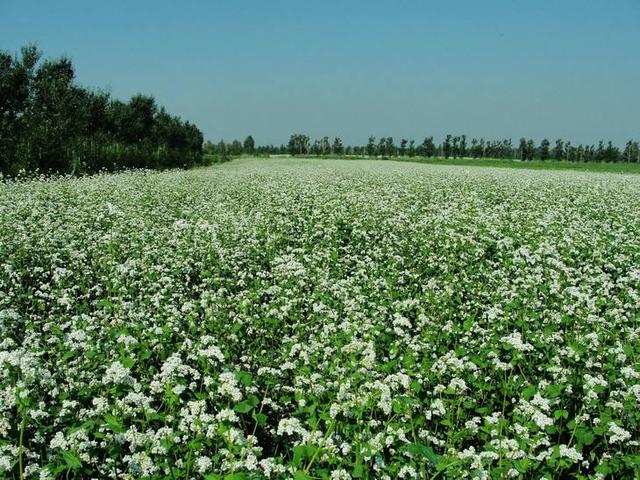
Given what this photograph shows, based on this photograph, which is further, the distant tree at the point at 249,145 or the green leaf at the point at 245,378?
the distant tree at the point at 249,145

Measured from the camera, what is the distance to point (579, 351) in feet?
17.0

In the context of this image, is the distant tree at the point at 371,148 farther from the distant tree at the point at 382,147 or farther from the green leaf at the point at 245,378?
the green leaf at the point at 245,378

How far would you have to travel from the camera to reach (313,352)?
522cm

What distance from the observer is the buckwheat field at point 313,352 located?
352 cm

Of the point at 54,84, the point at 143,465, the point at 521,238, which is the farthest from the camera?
the point at 54,84

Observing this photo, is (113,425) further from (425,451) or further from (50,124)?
(50,124)

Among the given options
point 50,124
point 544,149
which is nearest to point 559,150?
point 544,149

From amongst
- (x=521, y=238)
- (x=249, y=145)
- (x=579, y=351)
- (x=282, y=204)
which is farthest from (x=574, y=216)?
(x=249, y=145)

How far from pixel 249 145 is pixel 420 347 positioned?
157973 mm

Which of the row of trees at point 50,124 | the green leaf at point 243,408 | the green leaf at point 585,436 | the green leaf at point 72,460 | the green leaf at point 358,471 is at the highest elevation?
the row of trees at point 50,124

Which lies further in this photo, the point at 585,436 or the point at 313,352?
the point at 313,352

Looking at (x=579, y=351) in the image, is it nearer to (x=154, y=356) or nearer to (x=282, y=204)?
(x=154, y=356)

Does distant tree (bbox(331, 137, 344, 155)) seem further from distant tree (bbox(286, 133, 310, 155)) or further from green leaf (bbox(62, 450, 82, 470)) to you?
green leaf (bbox(62, 450, 82, 470))

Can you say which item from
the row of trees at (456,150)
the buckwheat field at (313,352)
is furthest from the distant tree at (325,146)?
the buckwheat field at (313,352)
